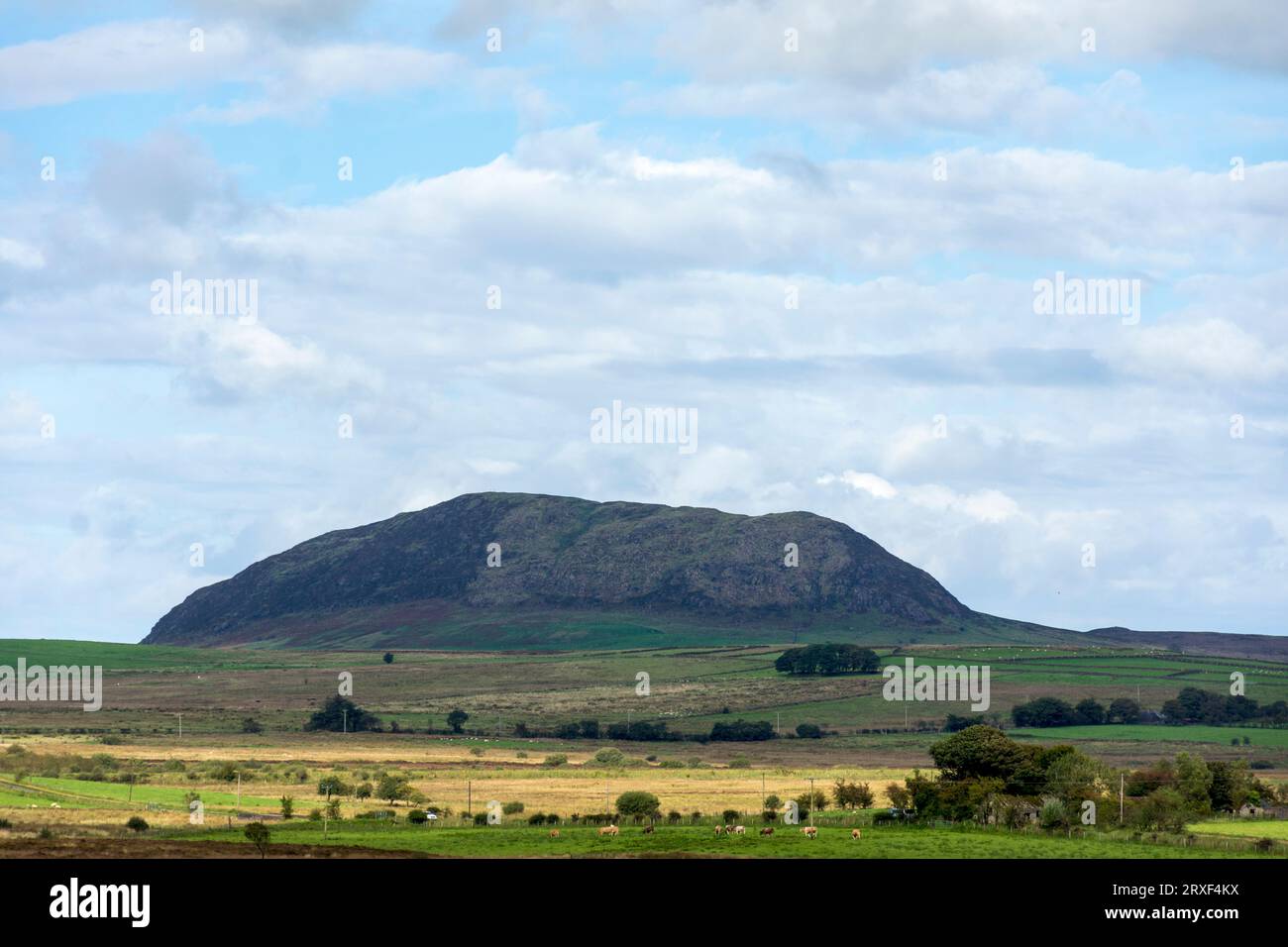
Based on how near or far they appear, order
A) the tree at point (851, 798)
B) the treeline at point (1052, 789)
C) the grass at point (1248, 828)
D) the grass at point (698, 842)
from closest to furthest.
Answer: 1. the grass at point (698, 842)
2. the grass at point (1248, 828)
3. the treeline at point (1052, 789)
4. the tree at point (851, 798)

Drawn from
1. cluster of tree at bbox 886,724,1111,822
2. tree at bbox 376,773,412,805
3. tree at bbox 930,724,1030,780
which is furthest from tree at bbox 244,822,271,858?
tree at bbox 930,724,1030,780

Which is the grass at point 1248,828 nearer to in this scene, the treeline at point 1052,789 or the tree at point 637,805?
the treeline at point 1052,789

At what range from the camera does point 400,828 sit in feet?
287

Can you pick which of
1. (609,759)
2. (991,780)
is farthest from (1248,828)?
(609,759)

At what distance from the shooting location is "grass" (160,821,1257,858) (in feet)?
249

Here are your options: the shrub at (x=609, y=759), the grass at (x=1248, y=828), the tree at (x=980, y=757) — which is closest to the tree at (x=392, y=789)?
the tree at (x=980, y=757)

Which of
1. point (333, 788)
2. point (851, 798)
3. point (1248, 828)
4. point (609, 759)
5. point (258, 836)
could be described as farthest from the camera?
point (609, 759)

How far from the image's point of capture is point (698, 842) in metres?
79.6

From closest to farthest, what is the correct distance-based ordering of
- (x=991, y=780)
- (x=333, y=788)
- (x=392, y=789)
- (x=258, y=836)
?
(x=258, y=836)
(x=991, y=780)
(x=392, y=789)
(x=333, y=788)

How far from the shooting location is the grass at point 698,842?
75938mm

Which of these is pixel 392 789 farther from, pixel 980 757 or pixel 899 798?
pixel 980 757
